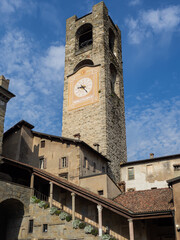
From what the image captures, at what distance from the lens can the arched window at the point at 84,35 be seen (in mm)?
42681

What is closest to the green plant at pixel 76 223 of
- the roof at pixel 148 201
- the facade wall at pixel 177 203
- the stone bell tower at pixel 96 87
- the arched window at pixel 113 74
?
the roof at pixel 148 201

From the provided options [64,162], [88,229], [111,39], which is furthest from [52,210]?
[111,39]

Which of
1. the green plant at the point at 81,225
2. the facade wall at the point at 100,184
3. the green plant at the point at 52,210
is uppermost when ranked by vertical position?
the facade wall at the point at 100,184

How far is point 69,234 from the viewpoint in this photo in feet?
64.4

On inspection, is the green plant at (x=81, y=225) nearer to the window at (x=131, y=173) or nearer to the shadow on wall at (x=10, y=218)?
the shadow on wall at (x=10, y=218)

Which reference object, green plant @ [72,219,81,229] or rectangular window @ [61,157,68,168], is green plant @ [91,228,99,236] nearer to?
green plant @ [72,219,81,229]

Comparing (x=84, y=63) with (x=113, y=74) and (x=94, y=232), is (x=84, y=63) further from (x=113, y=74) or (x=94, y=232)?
(x=94, y=232)

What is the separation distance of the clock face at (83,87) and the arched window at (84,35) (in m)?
7.59

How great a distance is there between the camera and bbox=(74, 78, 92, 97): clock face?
36.5 metres

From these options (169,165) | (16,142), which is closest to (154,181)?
(169,165)

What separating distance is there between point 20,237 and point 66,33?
104 ft

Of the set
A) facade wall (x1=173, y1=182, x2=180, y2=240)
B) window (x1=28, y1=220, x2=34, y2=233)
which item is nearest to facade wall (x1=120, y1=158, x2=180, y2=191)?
A: facade wall (x1=173, y1=182, x2=180, y2=240)

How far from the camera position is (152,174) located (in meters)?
29.7

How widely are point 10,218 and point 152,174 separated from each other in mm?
14599
